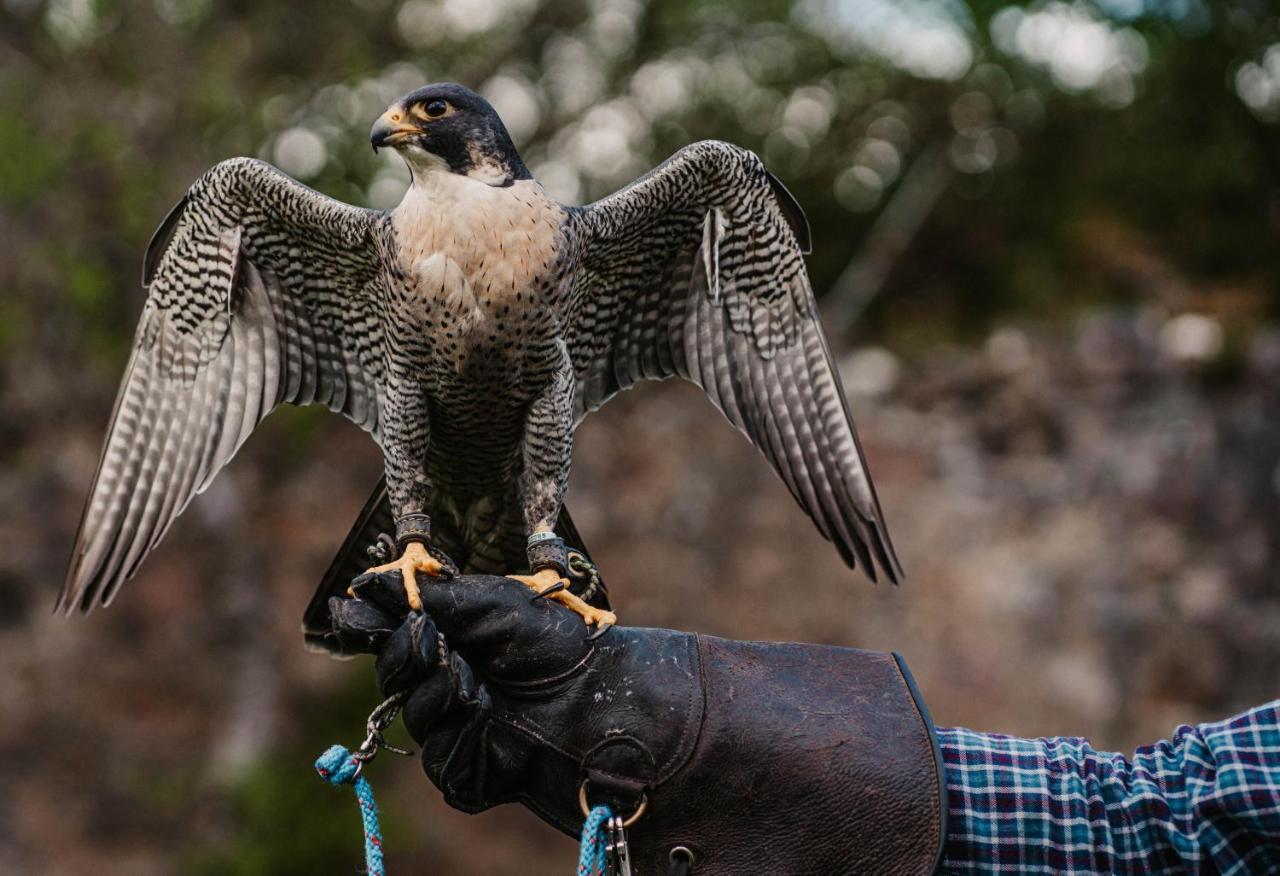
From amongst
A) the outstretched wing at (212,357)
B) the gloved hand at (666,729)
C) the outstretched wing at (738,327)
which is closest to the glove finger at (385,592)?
the gloved hand at (666,729)

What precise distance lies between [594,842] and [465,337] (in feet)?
3.31

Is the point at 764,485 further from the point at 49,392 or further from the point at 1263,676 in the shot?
the point at 49,392

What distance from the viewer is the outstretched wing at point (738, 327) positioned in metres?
2.71

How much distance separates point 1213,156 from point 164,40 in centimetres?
587

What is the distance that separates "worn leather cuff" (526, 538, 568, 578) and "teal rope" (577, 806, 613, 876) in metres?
0.56

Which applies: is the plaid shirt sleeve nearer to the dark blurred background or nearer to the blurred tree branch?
the dark blurred background

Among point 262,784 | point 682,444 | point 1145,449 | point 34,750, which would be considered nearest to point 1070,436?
point 1145,449

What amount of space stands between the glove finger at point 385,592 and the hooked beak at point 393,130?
0.92 m

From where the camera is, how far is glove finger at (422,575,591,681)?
6.70 feet

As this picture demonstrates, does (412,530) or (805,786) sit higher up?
(412,530)

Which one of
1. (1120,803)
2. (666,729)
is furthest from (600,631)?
(1120,803)

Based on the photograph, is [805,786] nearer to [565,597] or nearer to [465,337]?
[565,597]

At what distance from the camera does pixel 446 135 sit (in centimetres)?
249

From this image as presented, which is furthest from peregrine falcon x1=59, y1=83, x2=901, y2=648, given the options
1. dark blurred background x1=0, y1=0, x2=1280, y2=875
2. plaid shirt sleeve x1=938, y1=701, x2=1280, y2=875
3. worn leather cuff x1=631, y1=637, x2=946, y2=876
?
dark blurred background x1=0, y1=0, x2=1280, y2=875
